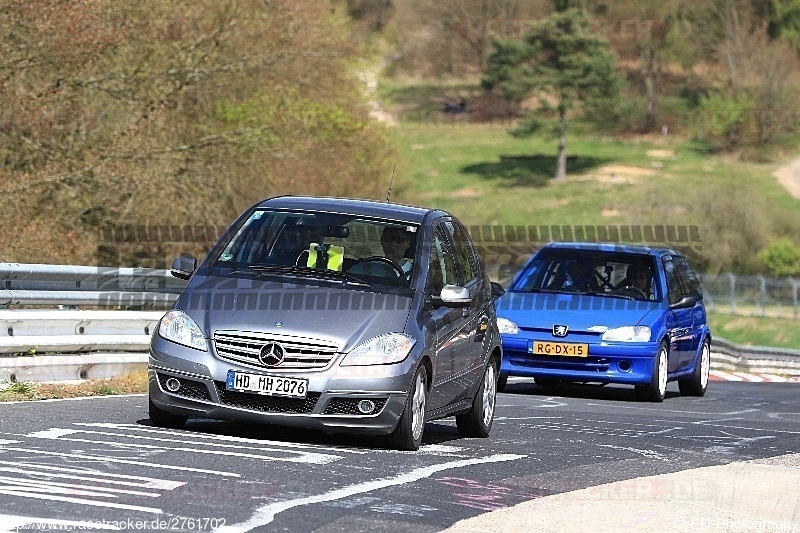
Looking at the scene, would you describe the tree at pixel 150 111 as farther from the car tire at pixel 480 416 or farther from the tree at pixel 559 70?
the tree at pixel 559 70

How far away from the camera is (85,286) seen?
51.0ft

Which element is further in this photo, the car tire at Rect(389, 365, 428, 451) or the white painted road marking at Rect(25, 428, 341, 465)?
the car tire at Rect(389, 365, 428, 451)

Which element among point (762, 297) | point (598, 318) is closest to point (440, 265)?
point (598, 318)

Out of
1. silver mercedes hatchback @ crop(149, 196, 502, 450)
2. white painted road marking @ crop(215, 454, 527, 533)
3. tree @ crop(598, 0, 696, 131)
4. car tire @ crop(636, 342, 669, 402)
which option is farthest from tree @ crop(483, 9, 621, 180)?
white painted road marking @ crop(215, 454, 527, 533)

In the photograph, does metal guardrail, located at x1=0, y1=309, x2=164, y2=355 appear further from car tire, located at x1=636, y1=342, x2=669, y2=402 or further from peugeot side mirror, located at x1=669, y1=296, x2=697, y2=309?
peugeot side mirror, located at x1=669, y1=296, x2=697, y2=309

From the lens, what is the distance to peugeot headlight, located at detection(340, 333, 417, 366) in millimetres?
10000

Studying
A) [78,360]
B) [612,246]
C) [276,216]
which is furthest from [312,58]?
[276,216]

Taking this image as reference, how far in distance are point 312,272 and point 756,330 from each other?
142 feet

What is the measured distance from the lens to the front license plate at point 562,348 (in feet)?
57.2

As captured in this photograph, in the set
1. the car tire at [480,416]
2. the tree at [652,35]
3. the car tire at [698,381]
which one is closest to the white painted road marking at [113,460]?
the car tire at [480,416]

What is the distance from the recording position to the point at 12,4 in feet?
80.4

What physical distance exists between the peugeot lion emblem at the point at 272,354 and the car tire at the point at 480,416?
7.44 feet

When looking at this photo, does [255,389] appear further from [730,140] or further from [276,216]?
[730,140]

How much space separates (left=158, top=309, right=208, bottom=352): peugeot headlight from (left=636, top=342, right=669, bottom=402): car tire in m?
8.40
